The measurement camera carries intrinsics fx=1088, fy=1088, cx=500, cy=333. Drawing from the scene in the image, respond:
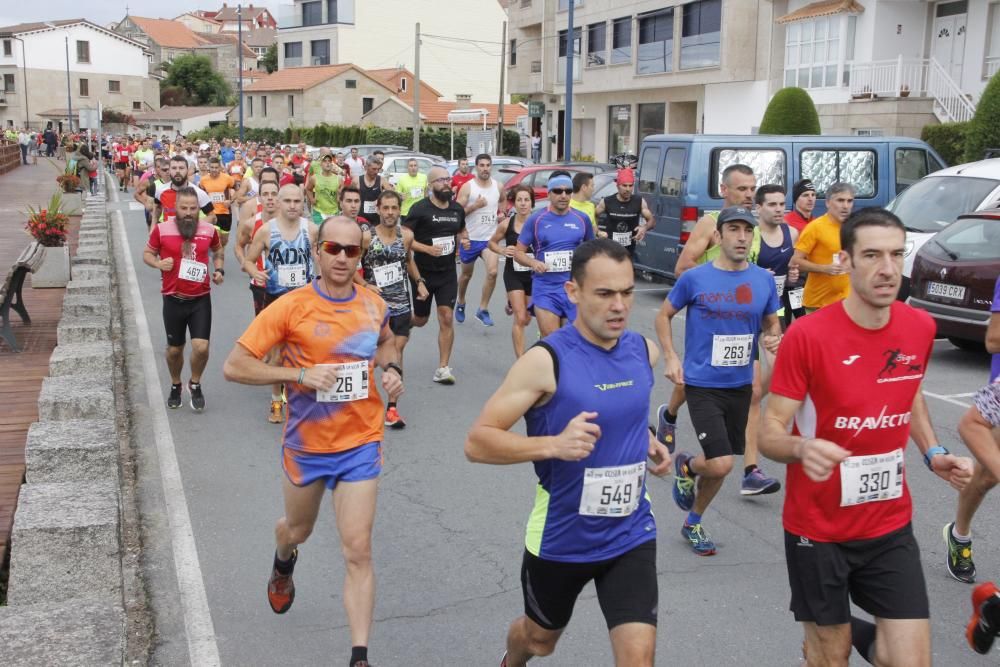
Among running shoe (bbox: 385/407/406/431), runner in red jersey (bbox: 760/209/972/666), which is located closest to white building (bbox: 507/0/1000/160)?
running shoe (bbox: 385/407/406/431)

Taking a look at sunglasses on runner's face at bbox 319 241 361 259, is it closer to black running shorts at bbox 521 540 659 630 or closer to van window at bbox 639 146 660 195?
black running shorts at bbox 521 540 659 630

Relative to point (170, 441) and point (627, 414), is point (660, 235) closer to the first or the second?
point (170, 441)

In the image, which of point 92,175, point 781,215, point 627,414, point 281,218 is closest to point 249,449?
point 281,218

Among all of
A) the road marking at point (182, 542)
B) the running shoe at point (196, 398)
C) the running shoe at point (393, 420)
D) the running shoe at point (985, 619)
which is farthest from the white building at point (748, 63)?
the running shoe at point (985, 619)

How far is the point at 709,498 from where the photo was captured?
19.6 feet

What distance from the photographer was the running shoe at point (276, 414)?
8.92 metres

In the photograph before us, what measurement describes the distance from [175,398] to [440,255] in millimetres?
2707

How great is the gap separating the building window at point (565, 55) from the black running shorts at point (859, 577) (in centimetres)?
4599

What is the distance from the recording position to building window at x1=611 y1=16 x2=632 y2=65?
44219 millimetres

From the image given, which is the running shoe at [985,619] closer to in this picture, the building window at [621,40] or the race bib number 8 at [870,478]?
the race bib number 8 at [870,478]

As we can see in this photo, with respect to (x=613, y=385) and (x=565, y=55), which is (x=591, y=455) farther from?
(x=565, y=55)

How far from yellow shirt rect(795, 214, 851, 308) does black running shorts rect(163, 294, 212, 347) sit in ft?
16.1

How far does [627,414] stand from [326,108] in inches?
3019

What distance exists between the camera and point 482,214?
46.4 feet
